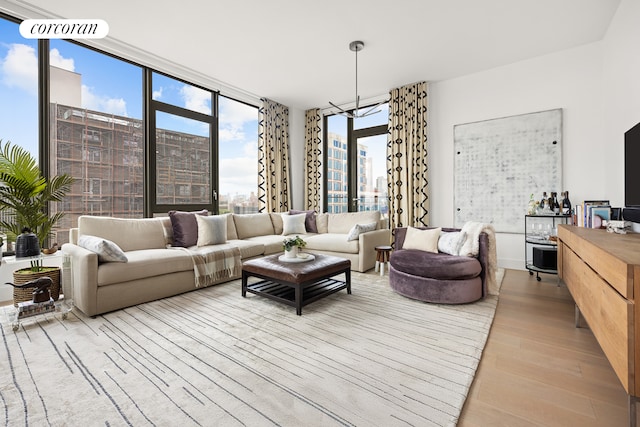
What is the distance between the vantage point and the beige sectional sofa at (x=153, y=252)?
95.3 inches

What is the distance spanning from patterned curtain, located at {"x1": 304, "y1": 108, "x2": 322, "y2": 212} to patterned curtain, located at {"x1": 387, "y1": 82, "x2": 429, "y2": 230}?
1.61 m

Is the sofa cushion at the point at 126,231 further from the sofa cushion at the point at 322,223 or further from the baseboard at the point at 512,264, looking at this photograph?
the baseboard at the point at 512,264

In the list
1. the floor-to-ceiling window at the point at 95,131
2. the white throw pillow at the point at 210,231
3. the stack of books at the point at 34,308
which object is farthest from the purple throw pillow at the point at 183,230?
the stack of books at the point at 34,308

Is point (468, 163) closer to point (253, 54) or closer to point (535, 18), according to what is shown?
point (535, 18)

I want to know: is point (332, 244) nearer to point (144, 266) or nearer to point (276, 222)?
point (276, 222)

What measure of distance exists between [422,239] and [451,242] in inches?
11.6

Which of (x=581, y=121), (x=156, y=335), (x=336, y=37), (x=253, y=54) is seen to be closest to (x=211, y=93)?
(x=253, y=54)

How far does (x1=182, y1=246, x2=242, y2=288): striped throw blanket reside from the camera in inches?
123

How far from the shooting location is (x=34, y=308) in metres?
2.23

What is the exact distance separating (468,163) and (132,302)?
4660 millimetres

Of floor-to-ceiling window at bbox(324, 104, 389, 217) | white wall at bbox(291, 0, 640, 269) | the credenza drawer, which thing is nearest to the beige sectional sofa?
floor-to-ceiling window at bbox(324, 104, 389, 217)

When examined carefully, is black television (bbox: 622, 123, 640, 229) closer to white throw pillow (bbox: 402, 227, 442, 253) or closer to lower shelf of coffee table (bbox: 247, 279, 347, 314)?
white throw pillow (bbox: 402, 227, 442, 253)

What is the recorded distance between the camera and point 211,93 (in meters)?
4.89

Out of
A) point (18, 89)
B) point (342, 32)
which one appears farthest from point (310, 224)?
point (18, 89)
